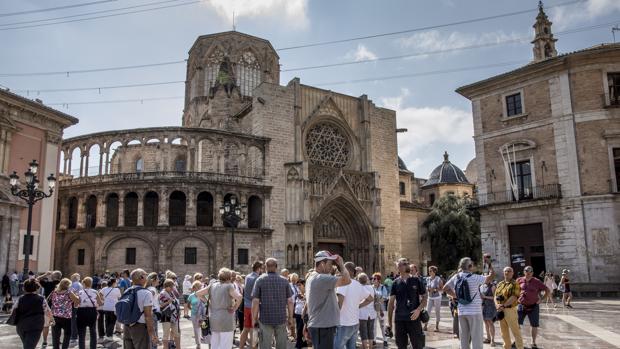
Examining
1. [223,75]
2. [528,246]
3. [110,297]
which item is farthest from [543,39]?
[110,297]

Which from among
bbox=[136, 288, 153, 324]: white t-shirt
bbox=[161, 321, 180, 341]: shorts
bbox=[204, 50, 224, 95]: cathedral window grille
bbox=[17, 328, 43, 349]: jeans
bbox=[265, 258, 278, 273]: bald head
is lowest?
bbox=[161, 321, 180, 341]: shorts

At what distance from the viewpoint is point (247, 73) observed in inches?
1682

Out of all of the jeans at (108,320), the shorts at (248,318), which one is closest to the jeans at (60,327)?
the jeans at (108,320)

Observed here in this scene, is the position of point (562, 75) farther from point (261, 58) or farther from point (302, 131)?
point (261, 58)

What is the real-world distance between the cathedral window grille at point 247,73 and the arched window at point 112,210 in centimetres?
1512

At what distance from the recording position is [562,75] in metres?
26.0

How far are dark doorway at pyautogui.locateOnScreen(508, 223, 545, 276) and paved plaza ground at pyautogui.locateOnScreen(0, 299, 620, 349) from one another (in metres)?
7.30

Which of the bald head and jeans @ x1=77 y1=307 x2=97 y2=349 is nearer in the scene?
the bald head

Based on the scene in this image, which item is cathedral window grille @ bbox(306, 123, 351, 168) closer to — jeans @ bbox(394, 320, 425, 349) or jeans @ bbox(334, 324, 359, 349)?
jeans @ bbox(394, 320, 425, 349)

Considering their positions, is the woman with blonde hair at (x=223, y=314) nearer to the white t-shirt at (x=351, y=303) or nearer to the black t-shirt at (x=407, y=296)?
the white t-shirt at (x=351, y=303)

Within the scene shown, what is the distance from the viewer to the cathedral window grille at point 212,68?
4216 centimetres

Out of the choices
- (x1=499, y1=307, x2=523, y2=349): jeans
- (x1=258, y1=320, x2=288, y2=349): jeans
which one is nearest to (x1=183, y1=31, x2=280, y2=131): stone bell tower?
(x1=499, y1=307, x2=523, y2=349): jeans

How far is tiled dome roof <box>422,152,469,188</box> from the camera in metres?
52.1

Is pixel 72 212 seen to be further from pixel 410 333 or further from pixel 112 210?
pixel 410 333
